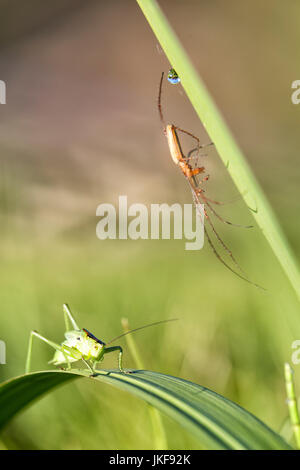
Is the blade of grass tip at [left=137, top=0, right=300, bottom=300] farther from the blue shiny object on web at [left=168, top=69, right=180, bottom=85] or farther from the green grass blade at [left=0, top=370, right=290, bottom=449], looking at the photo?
the green grass blade at [left=0, top=370, right=290, bottom=449]

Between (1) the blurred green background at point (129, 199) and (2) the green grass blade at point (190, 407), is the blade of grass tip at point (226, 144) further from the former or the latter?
(2) the green grass blade at point (190, 407)

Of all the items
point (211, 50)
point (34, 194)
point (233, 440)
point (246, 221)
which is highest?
point (211, 50)

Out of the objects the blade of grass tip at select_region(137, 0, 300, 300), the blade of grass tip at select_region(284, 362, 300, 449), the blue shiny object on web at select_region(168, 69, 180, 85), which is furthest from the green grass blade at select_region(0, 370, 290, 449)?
the blue shiny object on web at select_region(168, 69, 180, 85)

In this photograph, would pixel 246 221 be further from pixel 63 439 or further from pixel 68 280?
pixel 68 280

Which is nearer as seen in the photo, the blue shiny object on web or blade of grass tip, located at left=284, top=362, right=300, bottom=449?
blade of grass tip, located at left=284, top=362, right=300, bottom=449

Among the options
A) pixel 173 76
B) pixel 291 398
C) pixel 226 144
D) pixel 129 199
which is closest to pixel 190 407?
pixel 291 398

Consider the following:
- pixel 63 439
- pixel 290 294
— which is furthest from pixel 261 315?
pixel 63 439
